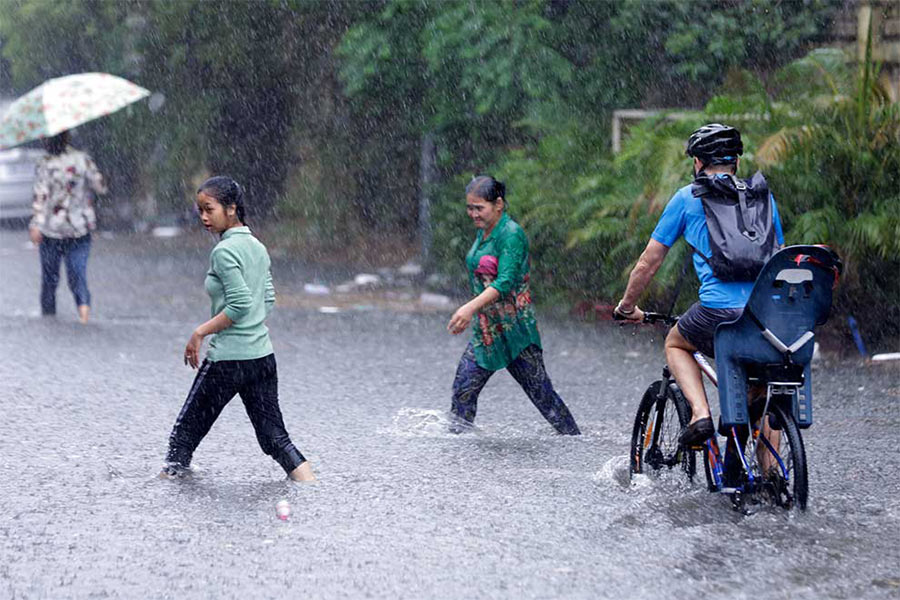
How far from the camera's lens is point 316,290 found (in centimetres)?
1595

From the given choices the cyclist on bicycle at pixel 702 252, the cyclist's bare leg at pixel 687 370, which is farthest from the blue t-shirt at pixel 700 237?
the cyclist's bare leg at pixel 687 370

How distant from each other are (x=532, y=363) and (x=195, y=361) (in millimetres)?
2174

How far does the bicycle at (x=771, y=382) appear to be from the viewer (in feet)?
19.0

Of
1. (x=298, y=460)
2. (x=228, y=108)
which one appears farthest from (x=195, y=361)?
(x=228, y=108)

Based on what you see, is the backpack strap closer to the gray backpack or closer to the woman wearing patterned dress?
the gray backpack

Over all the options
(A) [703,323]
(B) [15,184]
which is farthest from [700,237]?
(B) [15,184]

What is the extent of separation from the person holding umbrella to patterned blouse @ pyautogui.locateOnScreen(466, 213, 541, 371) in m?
6.05

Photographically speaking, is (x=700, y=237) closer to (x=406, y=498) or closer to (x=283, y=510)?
(x=406, y=498)

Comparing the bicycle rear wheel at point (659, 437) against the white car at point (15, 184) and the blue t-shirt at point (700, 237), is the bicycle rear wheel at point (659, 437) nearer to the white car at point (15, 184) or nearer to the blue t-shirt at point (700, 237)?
the blue t-shirt at point (700, 237)

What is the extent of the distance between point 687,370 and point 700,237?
597mm

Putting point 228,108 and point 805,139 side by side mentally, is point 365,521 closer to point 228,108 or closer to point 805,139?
point 805,139

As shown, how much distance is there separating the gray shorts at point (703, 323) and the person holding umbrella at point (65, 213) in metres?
8.10

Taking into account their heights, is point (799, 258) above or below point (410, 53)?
below

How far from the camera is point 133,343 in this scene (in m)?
12.0
